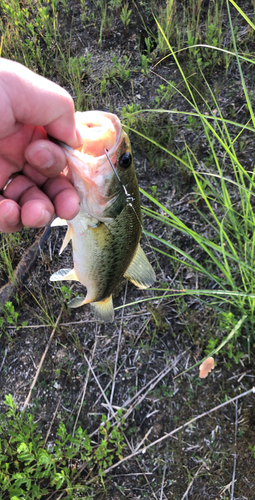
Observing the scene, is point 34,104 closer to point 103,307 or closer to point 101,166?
point 101,166

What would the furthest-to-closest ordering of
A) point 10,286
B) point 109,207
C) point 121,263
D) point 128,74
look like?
1. point 128,74
2. point 10,286
3. point 121,263
4. point 109,207

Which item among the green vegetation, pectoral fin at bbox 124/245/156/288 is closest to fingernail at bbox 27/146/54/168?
pectoral fin at bbox 124/245/156/288

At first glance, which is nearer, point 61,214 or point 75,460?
point 61,214

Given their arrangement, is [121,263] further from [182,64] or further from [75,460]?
→ [182,64]

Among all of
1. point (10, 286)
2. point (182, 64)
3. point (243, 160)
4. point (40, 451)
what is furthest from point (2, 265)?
point (182, 64)

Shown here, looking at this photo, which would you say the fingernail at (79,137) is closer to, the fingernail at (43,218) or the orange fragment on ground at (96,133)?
the orange fragment on ground at (96,133)

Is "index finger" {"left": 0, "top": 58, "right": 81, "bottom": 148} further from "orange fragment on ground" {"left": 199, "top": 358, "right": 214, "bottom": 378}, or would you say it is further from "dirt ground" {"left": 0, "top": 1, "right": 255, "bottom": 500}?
"orange fragment on ground" {"left": 199, "top": 358, "right": 214, "bottom": 378}

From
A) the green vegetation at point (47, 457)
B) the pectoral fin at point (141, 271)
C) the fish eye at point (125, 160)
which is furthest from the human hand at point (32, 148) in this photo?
the green vegetation at point (47, 457)
